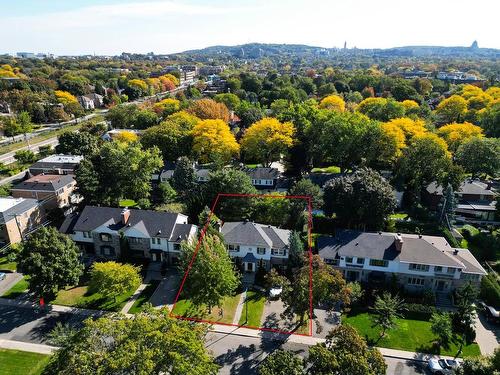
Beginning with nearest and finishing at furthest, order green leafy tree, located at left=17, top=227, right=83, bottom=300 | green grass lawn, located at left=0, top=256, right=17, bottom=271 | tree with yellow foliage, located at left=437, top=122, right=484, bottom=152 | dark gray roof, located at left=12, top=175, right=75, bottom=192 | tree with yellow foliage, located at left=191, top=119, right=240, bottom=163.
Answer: green leafy tree, located at left=17, top=227, right=83, bottom=300
green grass lawn, located at left=0, top=256, right=17, bottom=271
dark gray roof, located at left=12, top=175, right=75, bottom=192
tree with yellow foliage, located at left=191, top=119, right=240, bottom=163
tree with yellow foliage, located at left=437, top=122, right=484, bottom=152

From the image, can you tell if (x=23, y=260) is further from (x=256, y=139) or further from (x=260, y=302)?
(x=256, y=139)

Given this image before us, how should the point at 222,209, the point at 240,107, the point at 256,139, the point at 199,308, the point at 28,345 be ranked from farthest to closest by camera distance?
1. the point at 240,107
2. the point at 256,139
3. the point at 222,209
4. the point at 199,308
5. the point at 28,345

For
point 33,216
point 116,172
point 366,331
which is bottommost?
point 366,331

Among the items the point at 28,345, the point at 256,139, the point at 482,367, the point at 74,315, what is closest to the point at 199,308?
the point at 74,315

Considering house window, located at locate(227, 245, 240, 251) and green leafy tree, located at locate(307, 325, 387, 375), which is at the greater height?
green leafy tree, located at locate(307, 325, 387, 375)

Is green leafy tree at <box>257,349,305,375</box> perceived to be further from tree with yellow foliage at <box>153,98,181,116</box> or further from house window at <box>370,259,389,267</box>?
tree with yellow foliage at <box>153,98,181,116</box>

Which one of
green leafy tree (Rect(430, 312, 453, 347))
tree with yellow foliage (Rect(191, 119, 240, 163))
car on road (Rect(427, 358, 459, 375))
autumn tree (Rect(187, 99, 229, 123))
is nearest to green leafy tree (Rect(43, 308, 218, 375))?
car on road (Rect(427, 358, 459, 375))
